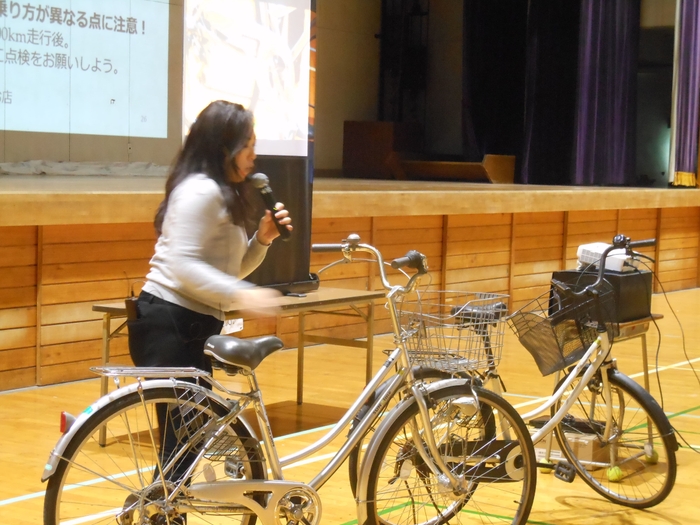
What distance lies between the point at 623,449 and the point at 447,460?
4.72 feet

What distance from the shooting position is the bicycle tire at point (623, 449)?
3357 millimetres

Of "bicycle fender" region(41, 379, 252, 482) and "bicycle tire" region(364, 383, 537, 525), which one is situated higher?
"bicycle fender" region(41, 379, 252, 482)

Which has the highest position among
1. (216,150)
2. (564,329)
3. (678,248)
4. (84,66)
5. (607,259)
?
(84,66)

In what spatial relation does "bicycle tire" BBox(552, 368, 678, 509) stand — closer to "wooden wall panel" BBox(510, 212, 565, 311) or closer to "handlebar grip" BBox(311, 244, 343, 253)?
"handlebar grip" BBox(311, 244, 343, 253)

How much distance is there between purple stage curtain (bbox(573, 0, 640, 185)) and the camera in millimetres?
11969

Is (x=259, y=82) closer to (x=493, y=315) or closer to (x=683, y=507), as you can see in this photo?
(x=493, y=315)

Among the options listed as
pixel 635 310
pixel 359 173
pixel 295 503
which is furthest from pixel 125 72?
pixel 295 503

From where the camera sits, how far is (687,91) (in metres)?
11.3

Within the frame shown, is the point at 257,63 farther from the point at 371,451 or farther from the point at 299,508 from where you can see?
the point at 299,508

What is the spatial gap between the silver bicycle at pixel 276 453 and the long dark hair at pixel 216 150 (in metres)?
Answer: 0.33

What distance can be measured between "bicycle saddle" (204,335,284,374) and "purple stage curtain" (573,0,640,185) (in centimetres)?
1026

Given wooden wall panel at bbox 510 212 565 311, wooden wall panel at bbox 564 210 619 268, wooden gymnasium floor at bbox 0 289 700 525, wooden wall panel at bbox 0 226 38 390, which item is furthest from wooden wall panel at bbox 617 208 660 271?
wooden wall panel at bbox 0 226 38 390

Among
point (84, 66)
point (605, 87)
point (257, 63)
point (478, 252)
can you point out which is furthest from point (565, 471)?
point (605, 87)

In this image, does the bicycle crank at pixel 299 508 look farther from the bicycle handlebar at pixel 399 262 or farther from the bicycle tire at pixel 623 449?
the bicycle tire at pixel 623 449
